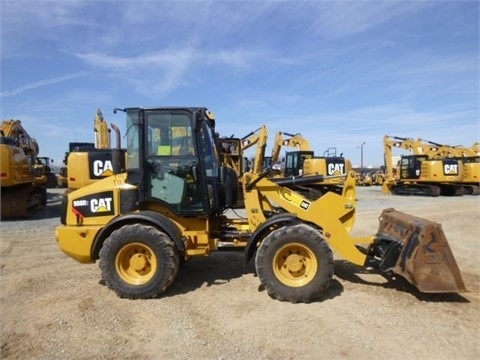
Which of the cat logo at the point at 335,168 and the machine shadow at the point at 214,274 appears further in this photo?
the cat logo at the point at 335,168

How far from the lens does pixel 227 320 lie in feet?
15.2

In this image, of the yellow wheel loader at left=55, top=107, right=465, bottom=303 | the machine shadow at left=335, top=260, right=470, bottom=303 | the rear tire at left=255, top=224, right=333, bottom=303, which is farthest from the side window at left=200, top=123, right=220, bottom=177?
the machine shadow at left=335, top=260, right=470, bottom=303

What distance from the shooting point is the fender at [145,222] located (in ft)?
17.3

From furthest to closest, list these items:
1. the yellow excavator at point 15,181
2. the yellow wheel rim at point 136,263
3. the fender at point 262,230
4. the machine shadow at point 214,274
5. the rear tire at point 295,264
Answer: the yellow excavator at point 15,181 < the machine shadow at point 214,274 < the fender at point 262,230 < the yellow wheel rim at point 136,263 < the rear tire at point 295,264

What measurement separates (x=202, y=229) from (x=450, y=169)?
21.5 meters

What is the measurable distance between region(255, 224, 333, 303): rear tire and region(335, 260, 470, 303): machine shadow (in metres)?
1.01

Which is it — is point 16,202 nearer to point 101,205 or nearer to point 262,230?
point 101,205

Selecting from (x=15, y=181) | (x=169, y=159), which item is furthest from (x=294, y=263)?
(x=15, y=181)

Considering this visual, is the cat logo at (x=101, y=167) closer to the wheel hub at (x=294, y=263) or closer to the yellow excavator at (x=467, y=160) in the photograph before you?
the wheel hub at (x=294, y=263)

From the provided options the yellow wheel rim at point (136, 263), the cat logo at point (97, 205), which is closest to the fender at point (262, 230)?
the yellow wheel rim at point (136, 263)

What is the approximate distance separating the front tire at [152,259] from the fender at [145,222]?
0.07m

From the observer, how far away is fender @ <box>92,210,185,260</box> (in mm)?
5281

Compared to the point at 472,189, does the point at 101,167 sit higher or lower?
higher

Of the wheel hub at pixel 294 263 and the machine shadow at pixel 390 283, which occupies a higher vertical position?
the wheel hub at pixel 294 263
